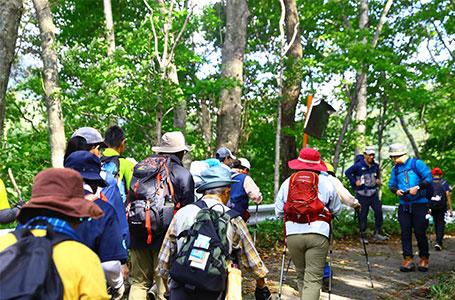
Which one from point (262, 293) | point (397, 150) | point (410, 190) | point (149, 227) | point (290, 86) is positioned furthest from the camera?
point (290, 86)

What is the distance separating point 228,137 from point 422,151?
1603cm

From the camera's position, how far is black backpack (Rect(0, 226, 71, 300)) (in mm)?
2066

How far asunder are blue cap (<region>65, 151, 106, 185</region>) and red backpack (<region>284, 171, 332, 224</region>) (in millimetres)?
2754

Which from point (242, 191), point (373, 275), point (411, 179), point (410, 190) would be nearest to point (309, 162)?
point (242, 191)

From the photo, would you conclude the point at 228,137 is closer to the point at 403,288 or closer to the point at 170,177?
the point at 403,288

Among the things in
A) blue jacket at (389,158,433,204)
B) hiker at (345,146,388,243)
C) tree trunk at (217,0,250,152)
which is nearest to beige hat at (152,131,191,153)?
blue jacket at (389,158,433,204)

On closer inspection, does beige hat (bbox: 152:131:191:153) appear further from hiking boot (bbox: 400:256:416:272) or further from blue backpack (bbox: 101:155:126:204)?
hiking boot (bbox: 400:256:416:272)

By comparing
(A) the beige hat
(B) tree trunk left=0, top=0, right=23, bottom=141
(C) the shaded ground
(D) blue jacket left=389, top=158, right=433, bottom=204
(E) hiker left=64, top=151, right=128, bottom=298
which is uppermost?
(B) tree trunk left=0, top=0, right=23, bottom=141

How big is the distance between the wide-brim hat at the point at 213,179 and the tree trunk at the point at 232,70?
9.22 m

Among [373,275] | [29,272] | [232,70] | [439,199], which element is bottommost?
[373,275]

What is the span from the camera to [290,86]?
17.0 meters

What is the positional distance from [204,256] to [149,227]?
148cm

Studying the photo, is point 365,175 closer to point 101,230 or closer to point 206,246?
point 206,246

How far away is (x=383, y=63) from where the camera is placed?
1330 cm
